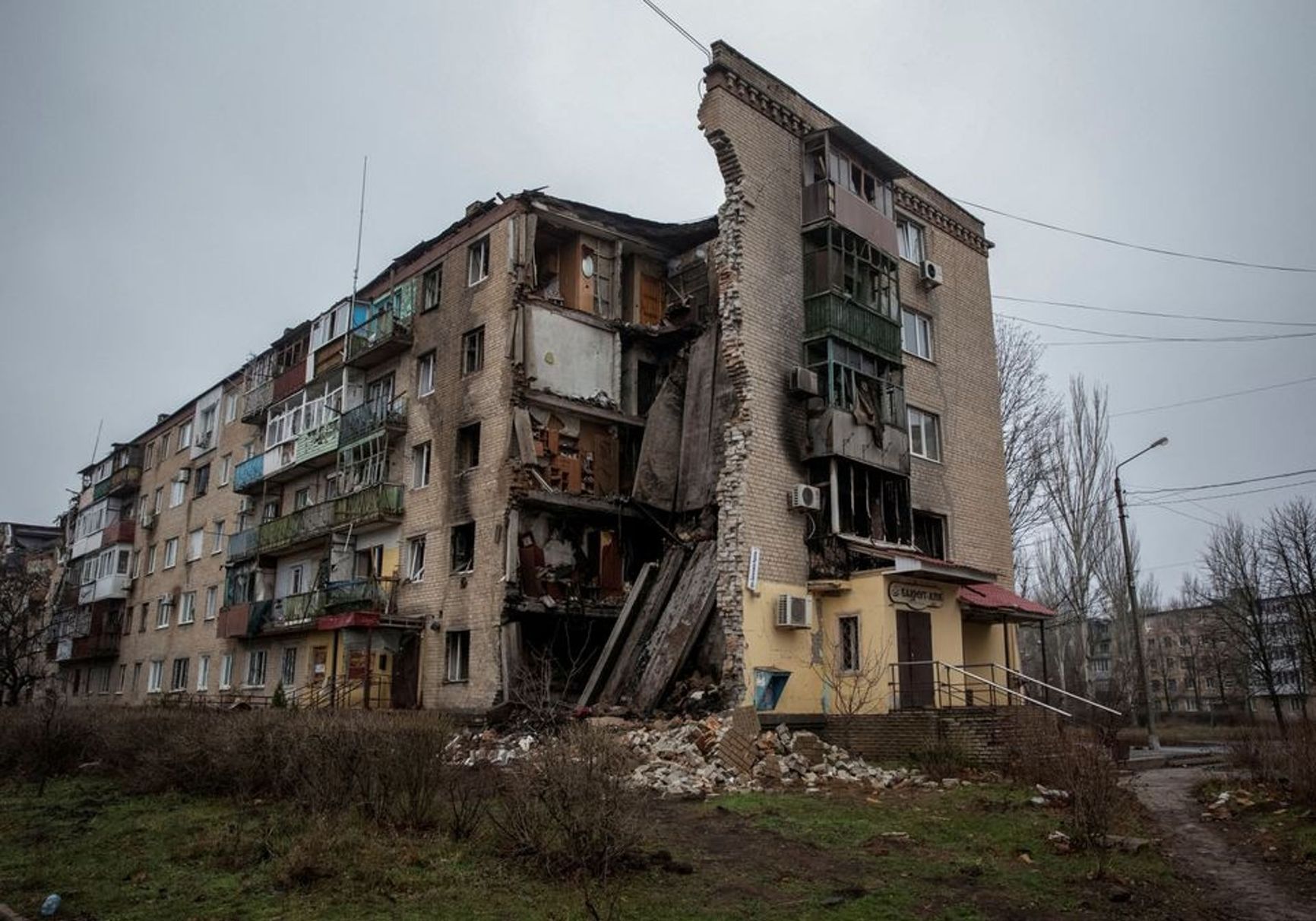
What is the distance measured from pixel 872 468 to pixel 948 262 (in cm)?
941

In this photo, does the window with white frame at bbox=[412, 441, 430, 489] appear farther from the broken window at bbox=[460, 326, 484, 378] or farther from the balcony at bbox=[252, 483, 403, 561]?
the broken window at bbox=[460, 326, 484, 378]

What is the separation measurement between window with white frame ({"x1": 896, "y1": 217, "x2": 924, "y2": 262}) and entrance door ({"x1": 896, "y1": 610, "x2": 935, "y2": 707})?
11.3 meters

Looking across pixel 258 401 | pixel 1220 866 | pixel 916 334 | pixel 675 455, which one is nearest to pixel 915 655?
pixel 675 455

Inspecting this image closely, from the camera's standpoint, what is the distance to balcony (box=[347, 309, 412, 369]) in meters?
28.8

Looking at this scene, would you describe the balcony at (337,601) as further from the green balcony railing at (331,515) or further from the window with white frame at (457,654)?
the window with white frame at (457,654)

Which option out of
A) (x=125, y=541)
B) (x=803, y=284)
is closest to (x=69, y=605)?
(x=125, y=541)

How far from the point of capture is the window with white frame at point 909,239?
27.6 meters

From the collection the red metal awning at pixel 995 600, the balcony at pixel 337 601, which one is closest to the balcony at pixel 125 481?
the balcony at pixel 337 601

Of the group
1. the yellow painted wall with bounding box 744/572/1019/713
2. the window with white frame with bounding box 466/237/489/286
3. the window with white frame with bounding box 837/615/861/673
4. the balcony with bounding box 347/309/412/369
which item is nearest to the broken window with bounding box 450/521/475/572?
the balcony with bounding box 347/309/412/369

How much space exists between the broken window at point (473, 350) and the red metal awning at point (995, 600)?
1386 centimetres

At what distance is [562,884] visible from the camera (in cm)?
859

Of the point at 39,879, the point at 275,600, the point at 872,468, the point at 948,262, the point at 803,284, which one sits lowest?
the point at 39,879

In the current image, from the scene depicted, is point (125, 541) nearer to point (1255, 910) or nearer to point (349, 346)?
point (349, 346)

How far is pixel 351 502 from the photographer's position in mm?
28984
